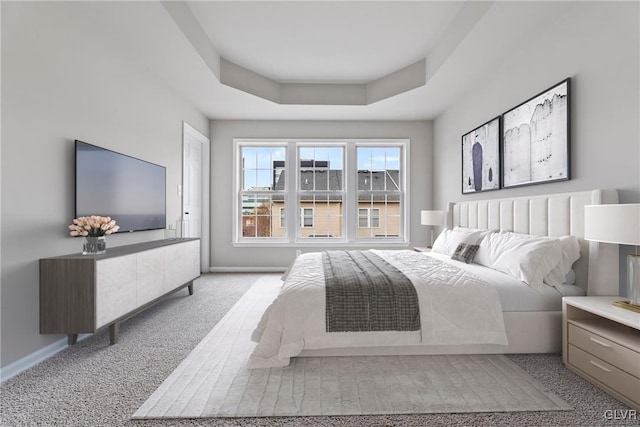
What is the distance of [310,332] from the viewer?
2.05m

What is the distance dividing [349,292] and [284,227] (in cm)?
356

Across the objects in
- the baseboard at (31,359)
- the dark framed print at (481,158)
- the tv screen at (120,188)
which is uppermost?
the dark framed print at (481,158)

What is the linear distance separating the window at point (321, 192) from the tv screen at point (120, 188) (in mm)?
1904

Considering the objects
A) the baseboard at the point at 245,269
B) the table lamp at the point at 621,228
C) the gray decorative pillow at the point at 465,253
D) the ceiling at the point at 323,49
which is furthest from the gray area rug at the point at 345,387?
the baseboard at the point at 245,269

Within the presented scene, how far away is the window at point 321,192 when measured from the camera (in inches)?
217

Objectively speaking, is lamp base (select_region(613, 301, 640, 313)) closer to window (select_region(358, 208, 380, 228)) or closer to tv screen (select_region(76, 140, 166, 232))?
tv screen (select_region(76, 140, 166, 232))

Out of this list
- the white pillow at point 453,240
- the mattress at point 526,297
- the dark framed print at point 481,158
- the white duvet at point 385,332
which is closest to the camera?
the white duvet at point 385,332

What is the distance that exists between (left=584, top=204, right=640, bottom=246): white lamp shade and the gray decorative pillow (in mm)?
1206

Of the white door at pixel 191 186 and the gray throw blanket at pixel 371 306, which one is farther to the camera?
the white door at pixel 191 186

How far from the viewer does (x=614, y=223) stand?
168 centimetres

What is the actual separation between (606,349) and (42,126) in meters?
3.75

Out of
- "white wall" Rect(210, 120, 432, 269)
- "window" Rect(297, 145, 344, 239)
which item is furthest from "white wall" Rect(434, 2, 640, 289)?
"window" Rect(297, 145, 344, 239)

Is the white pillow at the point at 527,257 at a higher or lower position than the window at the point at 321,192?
A: lower

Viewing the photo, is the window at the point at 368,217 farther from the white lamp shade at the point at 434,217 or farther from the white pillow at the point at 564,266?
the white pillow at the point at 564,266
